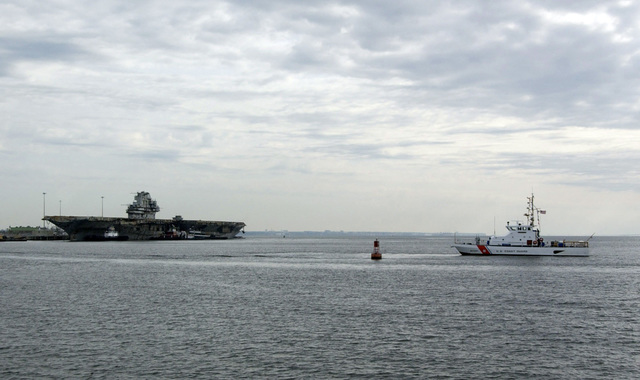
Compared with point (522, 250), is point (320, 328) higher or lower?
lower

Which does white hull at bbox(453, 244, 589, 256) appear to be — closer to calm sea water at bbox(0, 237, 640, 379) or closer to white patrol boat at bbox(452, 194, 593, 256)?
white patrol boat at bbox(452, 194, 593, 256)

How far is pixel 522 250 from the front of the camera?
107 meters

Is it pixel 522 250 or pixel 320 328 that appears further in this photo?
pixel 522 250

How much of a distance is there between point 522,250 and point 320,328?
78.9 m

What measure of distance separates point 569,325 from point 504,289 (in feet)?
63.8

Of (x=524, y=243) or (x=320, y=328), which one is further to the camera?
(x=524, y=243)

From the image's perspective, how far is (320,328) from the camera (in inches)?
1432

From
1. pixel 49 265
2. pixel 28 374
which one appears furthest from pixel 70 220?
pixel 28 374

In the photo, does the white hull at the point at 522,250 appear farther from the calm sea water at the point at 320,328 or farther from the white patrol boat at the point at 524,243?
the calm sea water at the point at 320,328

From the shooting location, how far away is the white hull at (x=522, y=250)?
10675cm

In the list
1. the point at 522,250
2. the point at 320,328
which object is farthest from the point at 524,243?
the point at 320,328

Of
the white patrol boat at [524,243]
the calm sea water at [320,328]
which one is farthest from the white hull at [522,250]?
the calm sea water at [320,328]

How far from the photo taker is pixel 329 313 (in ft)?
138

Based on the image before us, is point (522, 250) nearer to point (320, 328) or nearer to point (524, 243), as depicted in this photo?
point (524, 243)
